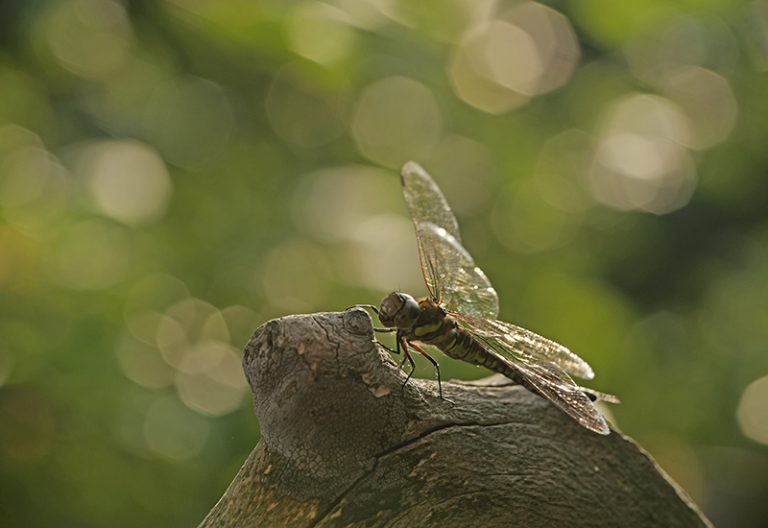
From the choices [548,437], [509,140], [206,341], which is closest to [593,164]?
[509,140]

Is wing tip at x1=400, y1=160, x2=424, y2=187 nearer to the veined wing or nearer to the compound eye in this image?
the veined wing

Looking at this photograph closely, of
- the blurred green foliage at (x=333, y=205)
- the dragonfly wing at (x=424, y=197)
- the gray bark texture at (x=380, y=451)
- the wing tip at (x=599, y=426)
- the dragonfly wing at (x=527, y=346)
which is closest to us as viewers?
the gray bark texture at (x=380, y=451)

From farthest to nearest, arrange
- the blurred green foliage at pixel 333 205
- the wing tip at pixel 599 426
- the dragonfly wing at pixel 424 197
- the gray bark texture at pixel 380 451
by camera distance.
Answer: the blurred green foliage at pixel 333 205 → the dragonfly wing at pixel 424 197 → the wing tip at pixel 599 426 → the gray bark texture at pixel 380 451

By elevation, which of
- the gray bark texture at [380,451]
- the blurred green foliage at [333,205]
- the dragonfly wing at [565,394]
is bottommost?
the blurred green foliage at [333,205]

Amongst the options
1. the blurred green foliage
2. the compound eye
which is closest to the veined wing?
the compound eye

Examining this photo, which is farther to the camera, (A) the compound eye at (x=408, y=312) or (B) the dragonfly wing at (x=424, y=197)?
(B) the dragonfly wing at (x=424, y=197)

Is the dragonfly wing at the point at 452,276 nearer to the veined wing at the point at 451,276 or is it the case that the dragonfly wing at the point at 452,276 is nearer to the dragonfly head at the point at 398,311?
the veined wing at the point at 451,276

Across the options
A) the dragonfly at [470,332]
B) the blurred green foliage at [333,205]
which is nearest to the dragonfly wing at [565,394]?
the dragonfly at [470,332]

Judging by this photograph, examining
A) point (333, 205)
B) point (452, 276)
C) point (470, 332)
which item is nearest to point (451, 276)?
point (452, 276)
